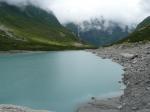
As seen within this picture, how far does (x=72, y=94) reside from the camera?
60281 mm

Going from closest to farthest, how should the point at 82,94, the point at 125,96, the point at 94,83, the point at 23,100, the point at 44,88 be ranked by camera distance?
the point at 125,96 < the point at 23,100 < the point at 82,94 < the point at 44,88 < the point at 94,83

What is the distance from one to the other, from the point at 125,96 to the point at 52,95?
14.5 meters

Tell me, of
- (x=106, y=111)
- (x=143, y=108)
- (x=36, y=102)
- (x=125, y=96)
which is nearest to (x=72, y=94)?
(x=36, y=102)

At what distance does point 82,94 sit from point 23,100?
9.97m

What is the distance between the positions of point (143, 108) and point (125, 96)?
10.2 meters

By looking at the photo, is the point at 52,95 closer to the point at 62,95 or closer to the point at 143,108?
the point at 62,95

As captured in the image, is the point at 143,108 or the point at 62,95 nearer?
the point at 143,108

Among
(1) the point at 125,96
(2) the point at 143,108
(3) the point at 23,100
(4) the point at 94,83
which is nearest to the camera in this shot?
(2) the point at 143,108

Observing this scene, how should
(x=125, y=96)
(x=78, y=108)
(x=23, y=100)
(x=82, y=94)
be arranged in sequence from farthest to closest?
(x=82, y=94)
(x=23, y=100)
(x=125, y=96)
(x=78, y=108)

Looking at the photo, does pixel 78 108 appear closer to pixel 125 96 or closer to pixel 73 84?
pixel 125 96

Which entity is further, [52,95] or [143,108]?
[52,95]

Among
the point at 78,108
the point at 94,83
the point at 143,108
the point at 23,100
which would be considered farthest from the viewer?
the point at 94,83

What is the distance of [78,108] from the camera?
4678cm

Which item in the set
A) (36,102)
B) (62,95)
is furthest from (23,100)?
(62,95)
